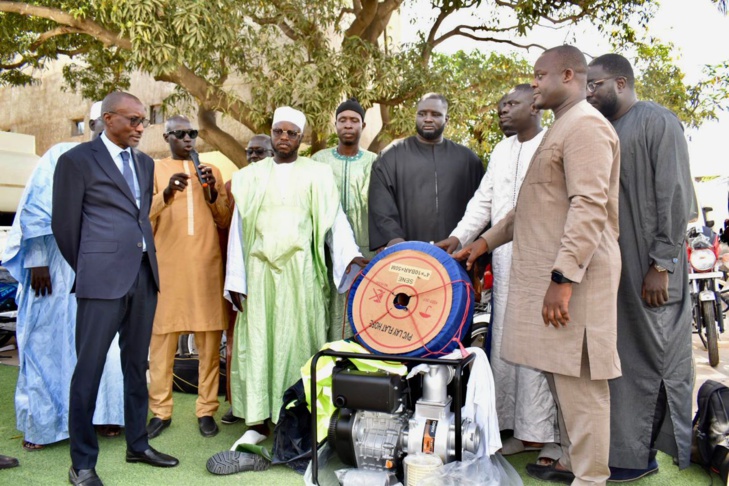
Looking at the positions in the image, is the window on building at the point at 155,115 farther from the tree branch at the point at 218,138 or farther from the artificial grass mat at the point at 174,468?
the artificial grass mat at the point at 174,468

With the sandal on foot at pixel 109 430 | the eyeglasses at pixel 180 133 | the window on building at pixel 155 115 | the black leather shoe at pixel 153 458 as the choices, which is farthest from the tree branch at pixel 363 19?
the window on building at pixel 155 115

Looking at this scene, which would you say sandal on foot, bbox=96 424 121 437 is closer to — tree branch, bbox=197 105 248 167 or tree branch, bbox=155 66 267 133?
tree branch, bbox=155 66 267 133

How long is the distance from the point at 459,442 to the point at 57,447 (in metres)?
2.56

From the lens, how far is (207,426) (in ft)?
14.0

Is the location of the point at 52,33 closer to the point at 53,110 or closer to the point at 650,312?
the point at 650,312

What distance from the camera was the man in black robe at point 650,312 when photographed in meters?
3.28

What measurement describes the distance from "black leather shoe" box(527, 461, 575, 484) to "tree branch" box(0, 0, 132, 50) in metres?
7.80

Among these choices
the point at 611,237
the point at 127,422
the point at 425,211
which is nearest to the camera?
the point at 611,237

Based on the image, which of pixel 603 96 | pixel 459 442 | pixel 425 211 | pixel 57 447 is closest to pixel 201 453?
pixel 57 447

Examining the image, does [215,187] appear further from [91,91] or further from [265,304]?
[91,91]

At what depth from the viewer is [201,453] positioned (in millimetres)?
3883

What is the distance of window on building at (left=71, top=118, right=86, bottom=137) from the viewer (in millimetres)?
21328

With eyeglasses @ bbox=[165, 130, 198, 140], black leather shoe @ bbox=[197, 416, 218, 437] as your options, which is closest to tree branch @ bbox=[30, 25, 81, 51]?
eyeglasses @ bbox=[165, 130, 198, 140]

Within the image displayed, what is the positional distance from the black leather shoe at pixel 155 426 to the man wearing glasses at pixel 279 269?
0.61 m
